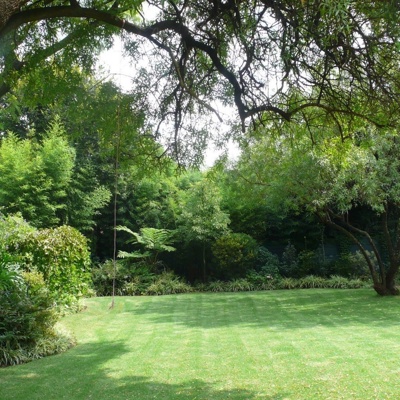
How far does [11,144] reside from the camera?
14320mm

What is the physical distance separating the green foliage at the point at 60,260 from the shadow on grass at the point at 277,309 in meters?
1.72

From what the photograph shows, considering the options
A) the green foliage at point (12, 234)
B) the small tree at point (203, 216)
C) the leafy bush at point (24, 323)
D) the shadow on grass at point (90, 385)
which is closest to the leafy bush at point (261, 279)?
the small tree at point (203, 216)

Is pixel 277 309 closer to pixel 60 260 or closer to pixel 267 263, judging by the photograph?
Result: pixel 60 260

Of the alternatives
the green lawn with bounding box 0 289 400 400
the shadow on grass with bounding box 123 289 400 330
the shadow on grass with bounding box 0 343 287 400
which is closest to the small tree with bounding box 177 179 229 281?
the shadow on grass with bounding box 123 289 400 330

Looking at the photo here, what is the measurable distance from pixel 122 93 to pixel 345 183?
716cm

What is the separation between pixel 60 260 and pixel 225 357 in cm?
480

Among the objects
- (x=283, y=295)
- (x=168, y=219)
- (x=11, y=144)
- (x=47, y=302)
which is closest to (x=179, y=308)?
(x=283, y=295)

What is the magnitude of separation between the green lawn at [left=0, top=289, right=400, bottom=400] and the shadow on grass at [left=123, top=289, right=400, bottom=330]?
25 millimetres

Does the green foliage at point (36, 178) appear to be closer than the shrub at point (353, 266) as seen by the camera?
Yes

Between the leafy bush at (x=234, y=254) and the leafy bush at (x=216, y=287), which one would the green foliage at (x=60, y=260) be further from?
the leafy bush at (x=234, y=254)

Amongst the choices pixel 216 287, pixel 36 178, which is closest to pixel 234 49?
pixel 36 178

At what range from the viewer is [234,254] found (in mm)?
15914

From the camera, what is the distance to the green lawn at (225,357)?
15.8 feet

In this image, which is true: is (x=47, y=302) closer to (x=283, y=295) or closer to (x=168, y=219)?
(x=283, y=295)
